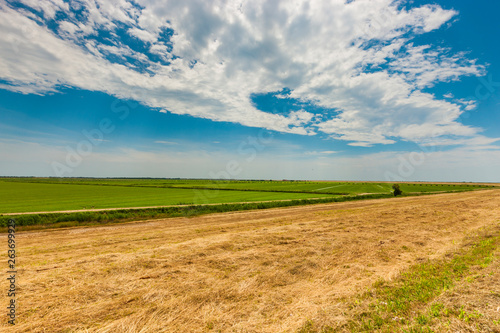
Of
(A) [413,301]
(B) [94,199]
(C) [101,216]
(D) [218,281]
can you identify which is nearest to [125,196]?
(B) [94,199]

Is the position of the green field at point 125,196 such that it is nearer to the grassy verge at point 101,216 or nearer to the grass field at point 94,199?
the grass field at point 94,199

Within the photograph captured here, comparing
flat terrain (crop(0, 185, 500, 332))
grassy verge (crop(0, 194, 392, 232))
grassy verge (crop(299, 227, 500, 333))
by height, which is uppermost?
grassy verge (crop(299, 227, 500, 333))

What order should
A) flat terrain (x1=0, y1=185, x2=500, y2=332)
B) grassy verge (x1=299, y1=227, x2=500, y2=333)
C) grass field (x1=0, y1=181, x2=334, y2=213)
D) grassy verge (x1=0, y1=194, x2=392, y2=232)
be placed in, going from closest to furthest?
grassy verge (x1=299, y1=227, x2=500, y2=333)
flat terrain (x1=0, y1=185, x2=500, y2=332)
grassy verge (x1=0, y1=194, x2=392, y2=232)
grass field (x1=0, y1=181, x2=334, y2=213)

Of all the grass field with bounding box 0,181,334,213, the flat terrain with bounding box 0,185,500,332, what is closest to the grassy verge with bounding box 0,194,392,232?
the grass field with bounding box 0,181,334,213

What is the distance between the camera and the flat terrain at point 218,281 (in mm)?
6395

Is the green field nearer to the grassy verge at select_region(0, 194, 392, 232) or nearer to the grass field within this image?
the grass field

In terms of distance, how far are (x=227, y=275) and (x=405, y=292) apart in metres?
6.62

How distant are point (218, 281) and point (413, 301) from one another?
6757 millimetres

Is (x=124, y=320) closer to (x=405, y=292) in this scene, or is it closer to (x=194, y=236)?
(x=405, y=292)

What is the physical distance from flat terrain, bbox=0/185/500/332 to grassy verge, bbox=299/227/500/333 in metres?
0.30

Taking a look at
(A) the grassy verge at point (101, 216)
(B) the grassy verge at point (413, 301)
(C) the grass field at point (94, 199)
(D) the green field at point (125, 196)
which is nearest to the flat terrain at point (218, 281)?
(B) the grassy verge at point (413, 301)

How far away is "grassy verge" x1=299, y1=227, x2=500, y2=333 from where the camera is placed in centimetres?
600

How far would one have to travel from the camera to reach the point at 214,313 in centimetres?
681

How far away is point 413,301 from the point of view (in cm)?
707
